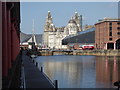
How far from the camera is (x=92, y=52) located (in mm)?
148000

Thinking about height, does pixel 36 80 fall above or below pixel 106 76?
above

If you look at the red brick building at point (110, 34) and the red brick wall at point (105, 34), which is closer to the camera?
the red brick wall at point (105, 34)

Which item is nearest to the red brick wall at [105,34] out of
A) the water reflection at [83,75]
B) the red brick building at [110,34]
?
the red brick building at [110,34]

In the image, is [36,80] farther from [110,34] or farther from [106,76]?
[110,34]

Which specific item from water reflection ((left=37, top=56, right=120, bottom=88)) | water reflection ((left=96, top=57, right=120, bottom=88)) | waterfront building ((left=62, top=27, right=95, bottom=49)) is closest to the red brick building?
waterfront building ((left=62, top=27, right=95, bottom=49))

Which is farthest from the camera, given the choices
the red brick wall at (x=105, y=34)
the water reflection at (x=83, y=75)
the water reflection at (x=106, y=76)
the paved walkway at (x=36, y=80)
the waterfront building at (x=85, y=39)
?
the waterfront building at (x=85, y=39)

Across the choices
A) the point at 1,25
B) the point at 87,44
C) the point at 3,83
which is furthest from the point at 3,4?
the point at 87,44

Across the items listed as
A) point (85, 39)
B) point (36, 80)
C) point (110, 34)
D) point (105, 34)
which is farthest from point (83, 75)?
point (85, 39)

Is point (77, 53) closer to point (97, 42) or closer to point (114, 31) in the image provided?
point (97, 42)

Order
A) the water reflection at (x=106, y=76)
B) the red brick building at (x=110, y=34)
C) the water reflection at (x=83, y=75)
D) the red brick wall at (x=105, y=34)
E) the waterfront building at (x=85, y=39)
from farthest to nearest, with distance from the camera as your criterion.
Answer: the waterfront building at (x=85, y=39), the red brick building at (x=110, y=34), the red brick wall at (x=105, y=34), the water reflection at (x=106, y=76), the water reflection at (x=83, y=75)

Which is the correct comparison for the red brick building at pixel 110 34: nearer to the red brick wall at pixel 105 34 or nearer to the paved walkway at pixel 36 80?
the red brick wall at pixel 105 34

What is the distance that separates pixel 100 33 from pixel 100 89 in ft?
409

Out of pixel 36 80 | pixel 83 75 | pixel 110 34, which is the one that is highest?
pixel 110 34

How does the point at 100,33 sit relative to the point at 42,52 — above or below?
above
